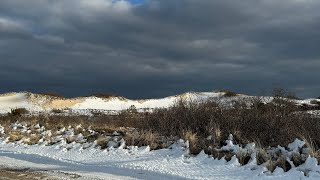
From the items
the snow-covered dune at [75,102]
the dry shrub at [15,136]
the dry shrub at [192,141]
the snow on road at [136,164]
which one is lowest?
the snow on road at [136,164]

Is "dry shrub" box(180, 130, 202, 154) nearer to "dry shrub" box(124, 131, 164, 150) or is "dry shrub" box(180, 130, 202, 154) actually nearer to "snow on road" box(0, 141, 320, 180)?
"snow on road" box(0, 141, 320, 180)

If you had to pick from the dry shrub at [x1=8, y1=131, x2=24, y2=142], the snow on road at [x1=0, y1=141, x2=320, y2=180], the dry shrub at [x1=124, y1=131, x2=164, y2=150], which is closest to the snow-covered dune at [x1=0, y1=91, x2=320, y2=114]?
the dry shrub at [x1=8, y1=131, x2=24, y2=142]

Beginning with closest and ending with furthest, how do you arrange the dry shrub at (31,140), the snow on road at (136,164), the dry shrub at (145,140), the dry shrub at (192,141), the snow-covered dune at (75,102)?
the snow on road at (136,164), the dry shrub at (192,141), the dry shrub at (145,140), the dry shrub at (31,140), the snow-covered dune at (75,102)

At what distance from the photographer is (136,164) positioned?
15.1 metres

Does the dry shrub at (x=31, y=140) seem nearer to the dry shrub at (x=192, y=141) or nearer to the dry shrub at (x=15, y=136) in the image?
the dry shrub at (x=15, y=136)

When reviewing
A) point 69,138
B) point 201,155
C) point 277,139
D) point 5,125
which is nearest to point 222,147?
point 201,155

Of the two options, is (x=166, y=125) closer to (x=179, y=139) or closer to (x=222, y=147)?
(x=179, y=139)

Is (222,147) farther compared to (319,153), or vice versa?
(222,147)

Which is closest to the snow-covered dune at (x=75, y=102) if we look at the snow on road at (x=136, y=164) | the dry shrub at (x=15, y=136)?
the dry shrub at (x=15, y=136)

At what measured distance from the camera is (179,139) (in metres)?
18.2

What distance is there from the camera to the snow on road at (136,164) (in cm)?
1305

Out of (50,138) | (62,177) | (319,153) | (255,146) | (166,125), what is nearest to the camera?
(62,177)

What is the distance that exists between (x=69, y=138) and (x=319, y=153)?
10.7 m

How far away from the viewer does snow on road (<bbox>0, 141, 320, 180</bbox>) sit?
13047 mm
